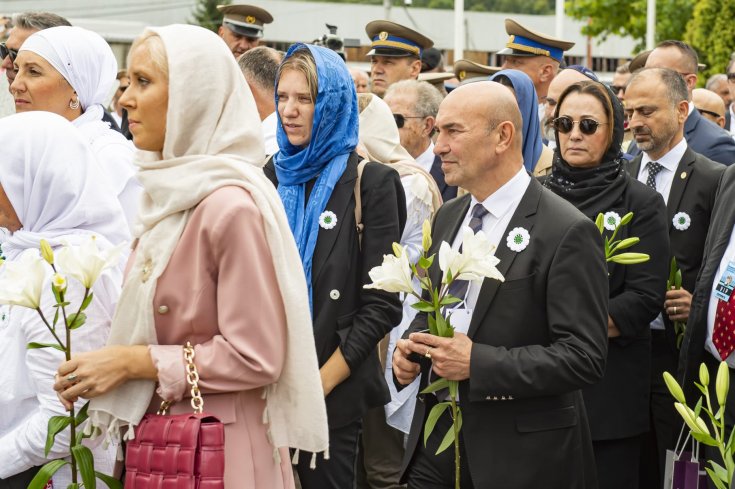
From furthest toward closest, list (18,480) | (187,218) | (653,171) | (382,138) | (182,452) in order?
1. (382,138)
2. (653,171)
3. (18,480)
4. (187,218)
5. (182,452)

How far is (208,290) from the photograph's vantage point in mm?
3199

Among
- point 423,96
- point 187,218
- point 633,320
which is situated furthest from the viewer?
A: point 423,96

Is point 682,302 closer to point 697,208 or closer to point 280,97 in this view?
point 697,208

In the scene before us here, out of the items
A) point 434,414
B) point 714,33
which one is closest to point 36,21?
point 434,414

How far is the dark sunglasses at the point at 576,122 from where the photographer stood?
5.43m

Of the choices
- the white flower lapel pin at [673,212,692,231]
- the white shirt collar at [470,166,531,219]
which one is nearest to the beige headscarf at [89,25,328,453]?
the white shirt collar at [470,166,531,219]

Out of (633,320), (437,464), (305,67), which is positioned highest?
(305,67)

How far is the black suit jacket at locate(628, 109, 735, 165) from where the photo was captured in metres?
7.18

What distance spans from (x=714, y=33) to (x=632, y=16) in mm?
5293

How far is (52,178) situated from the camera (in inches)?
155

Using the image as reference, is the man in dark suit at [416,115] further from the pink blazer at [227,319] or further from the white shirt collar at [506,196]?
the pink blazer at [227,319]

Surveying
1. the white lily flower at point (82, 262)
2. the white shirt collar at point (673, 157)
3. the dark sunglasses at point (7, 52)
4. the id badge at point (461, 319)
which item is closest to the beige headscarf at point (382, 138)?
the white shirt collar at point (673, 157)

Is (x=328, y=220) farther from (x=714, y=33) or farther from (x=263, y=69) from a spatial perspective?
(x=714, y=33)

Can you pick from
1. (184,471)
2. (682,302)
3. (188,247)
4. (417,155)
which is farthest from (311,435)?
(417,155)
